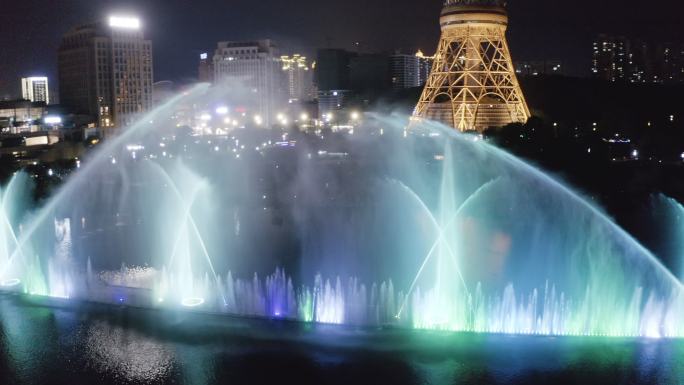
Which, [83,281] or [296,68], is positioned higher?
[296,68]

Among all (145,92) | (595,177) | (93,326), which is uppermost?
(145,92)

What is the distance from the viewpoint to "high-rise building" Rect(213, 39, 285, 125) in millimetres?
111688

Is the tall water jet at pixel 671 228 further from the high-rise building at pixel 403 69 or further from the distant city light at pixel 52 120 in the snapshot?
the high-rise building at pixel 403 69

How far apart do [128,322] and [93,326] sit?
801mm

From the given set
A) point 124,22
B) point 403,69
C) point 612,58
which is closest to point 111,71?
point 124,22

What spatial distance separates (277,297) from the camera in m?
18.9

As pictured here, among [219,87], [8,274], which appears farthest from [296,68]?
[8,274]

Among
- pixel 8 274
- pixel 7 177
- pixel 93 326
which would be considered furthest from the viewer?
pixel 7 177

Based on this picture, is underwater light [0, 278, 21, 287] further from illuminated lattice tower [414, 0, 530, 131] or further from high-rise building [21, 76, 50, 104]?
high-rise building [21, 76, 50, 104]

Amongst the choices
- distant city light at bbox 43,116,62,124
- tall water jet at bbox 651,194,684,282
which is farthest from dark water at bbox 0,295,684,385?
distant city light at bbox 43,116,62,124

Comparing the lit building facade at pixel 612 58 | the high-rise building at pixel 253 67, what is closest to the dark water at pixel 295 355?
the lit building facade at pixel 612 58

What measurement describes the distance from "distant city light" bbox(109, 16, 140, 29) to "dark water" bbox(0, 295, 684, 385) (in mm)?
71341

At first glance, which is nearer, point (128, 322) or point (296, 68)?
point (128, 322)

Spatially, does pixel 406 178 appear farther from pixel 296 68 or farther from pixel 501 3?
pixel 296 68
